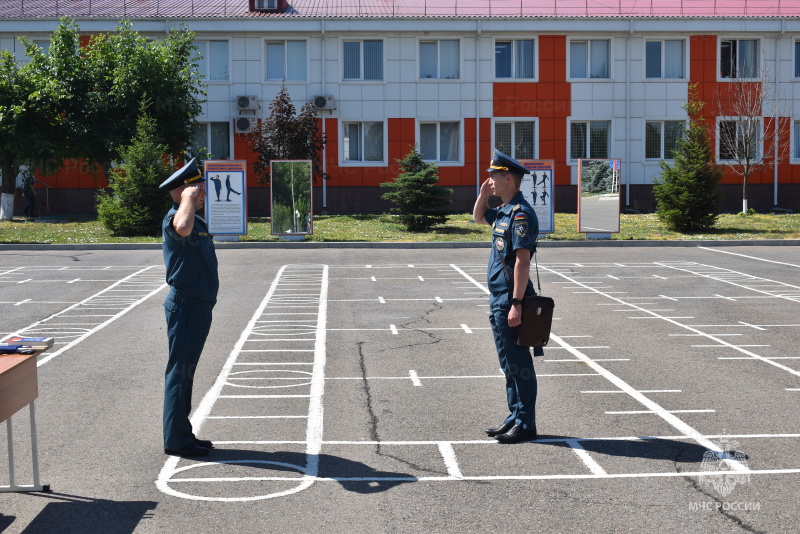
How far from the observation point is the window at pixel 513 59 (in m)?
36.4

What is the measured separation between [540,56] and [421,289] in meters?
22.5

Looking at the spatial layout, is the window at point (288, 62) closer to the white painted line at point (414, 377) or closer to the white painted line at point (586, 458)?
the white painted line at point (414, 377)

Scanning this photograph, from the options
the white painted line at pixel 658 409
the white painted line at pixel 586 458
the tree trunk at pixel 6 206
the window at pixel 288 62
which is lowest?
the white painted line at pixel 586 458

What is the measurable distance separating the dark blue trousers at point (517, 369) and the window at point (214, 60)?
31061mm

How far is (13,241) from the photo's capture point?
26.3 meters

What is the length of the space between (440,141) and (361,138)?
3073mm

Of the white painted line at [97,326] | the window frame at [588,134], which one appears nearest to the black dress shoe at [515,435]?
the white painted line at [97,326]

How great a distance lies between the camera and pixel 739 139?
114 ft

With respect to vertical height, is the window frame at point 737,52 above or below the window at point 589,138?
above

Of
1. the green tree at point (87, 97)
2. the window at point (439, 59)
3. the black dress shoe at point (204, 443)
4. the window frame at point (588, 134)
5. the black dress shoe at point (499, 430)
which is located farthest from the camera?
the window frame at point (588, 134)

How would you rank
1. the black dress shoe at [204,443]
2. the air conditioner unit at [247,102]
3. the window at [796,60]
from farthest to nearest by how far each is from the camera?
the window at [796,60]
the air conditioner unit at [247,102]
the black dress shoe at [204,443]

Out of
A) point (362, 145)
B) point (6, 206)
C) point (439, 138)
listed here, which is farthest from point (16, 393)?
point (439, 138)

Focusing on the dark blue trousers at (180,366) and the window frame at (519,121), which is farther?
the window frame at (519,121)

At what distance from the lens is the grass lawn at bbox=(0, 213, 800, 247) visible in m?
26.8
